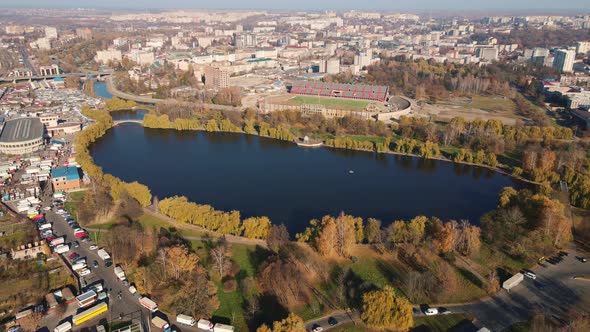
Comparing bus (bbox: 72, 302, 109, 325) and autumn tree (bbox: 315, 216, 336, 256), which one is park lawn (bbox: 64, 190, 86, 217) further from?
autumn tree (bbox: 315, 216, 336, 256)

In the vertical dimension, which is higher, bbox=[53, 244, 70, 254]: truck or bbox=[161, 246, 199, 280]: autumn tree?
bbox=[161, 246, 199, 280]: autumn tree

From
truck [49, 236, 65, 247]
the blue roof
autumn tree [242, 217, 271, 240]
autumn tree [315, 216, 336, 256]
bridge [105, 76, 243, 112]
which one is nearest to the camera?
autumn tree [315, 216, 336, 256]

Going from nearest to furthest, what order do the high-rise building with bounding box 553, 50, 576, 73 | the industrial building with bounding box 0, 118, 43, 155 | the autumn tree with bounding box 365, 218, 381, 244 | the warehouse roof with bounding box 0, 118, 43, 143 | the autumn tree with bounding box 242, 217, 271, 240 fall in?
the autumn tree with bounding box 365, 218, 381, 244 → the autumn tree with bounding box 242, 217, 271, 240 → the industrial building with bounding box 0, 118, 43, 155 → the warehouse roof with bounding box 0, 118, 43, 143 → the high-rise building with bounding box 553, 50, 576, 73

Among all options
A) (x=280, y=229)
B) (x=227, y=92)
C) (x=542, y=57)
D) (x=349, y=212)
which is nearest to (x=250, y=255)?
(x=280, y=229)

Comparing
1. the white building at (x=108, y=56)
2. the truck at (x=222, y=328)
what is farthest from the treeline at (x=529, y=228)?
the white building at (x=108, y=56)

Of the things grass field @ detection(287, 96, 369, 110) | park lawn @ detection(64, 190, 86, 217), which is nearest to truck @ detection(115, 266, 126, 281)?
park lawn @ detection(64, 190, 86, 217)

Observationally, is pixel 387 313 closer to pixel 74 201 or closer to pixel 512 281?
pixel 512 281
